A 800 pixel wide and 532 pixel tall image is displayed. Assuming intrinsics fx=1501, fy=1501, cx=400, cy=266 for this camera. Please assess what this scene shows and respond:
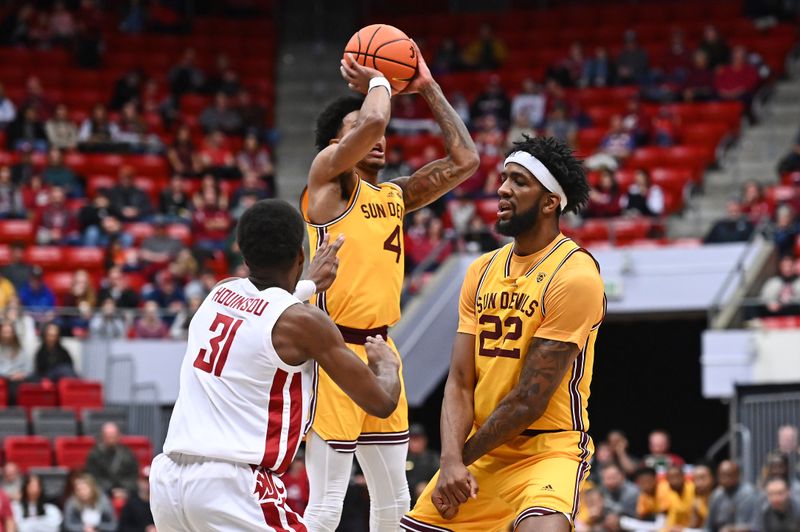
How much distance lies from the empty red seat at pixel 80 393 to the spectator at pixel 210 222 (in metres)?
3.71

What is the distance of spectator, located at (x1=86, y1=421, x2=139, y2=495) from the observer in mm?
18000

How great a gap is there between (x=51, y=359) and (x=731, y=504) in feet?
29.8

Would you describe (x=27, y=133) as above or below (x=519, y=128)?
below

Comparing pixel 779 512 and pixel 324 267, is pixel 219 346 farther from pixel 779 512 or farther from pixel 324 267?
pixel 779 512

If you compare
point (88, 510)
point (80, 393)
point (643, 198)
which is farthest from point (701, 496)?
point (80, 393)

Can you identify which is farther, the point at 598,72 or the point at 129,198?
the point at 598,72

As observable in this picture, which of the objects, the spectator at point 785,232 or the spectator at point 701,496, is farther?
the spectator at point 785,232

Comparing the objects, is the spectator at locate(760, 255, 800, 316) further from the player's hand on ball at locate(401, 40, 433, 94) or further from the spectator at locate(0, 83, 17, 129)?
the spectator at locate(0, 83, 17, 129)

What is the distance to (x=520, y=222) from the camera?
25.3 ft

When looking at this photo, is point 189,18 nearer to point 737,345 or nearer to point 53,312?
point 53,312

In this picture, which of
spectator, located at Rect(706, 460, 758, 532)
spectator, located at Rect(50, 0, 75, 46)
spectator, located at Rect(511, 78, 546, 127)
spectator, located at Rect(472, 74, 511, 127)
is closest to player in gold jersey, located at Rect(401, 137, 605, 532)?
spectator, located at Rect(706, 460, 758, 532)

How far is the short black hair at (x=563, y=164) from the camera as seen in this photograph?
25.4 ft

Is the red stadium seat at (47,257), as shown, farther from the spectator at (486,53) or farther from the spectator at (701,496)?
the spectator at (701,496)

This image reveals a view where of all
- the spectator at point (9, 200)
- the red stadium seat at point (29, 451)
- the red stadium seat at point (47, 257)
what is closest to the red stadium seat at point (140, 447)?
the red stadium seat at point (29, 451)
